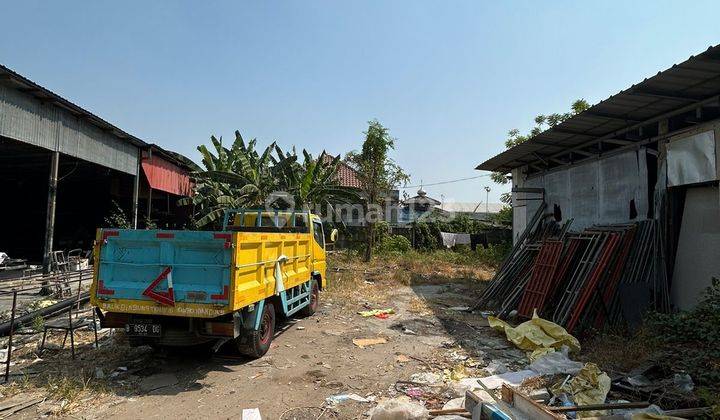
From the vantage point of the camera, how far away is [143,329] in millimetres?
5055

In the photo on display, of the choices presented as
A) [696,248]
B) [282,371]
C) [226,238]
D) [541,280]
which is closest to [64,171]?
[226,238]

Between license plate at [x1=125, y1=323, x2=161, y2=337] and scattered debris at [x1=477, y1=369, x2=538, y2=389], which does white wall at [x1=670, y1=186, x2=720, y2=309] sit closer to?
scattered debris at [x1=477, y1=369, x2=538, y2=389]

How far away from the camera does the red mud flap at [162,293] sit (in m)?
4.89

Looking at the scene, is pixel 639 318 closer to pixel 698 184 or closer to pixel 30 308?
pixel 698 184

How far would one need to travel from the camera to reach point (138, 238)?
16.8 ft

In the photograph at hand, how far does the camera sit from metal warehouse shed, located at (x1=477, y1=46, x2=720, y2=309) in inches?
252

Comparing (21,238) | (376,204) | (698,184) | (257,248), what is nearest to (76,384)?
(257,248)

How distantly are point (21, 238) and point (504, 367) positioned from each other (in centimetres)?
2095

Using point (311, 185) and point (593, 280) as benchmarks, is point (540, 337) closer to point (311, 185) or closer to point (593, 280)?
point (593, 280)

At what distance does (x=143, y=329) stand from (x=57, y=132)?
740 cm

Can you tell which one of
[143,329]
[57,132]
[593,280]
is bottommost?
[143,329]

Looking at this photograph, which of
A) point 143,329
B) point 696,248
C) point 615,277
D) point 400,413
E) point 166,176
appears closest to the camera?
point 400,413

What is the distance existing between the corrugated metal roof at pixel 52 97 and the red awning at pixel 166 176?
1844mm

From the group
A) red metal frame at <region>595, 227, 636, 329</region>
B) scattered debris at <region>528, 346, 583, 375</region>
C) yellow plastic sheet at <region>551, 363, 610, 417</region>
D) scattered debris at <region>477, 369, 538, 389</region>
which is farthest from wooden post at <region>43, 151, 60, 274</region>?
red metal frame at <region>595, 227, 636, 329</region>
